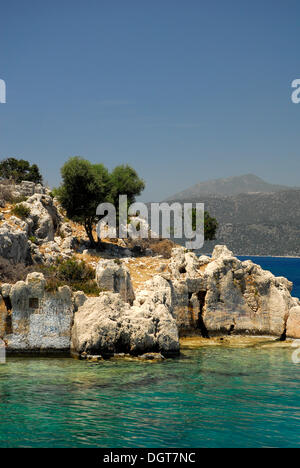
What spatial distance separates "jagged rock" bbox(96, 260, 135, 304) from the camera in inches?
1216

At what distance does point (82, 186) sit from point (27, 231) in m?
7.70

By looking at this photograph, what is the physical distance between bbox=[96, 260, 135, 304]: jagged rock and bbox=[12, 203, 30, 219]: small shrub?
11.3 meters

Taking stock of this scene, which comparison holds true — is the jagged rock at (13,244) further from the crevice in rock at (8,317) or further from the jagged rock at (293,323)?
the jagged rock at (293,323)

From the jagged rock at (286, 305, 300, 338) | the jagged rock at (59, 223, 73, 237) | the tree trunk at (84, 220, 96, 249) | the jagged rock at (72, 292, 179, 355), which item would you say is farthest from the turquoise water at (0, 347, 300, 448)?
the jagged rock at (59, 223, 73, 237)

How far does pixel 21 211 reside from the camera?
40062 millimetres

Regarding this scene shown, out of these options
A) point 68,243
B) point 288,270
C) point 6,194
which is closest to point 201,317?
point 68,243

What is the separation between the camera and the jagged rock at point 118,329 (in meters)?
26.9

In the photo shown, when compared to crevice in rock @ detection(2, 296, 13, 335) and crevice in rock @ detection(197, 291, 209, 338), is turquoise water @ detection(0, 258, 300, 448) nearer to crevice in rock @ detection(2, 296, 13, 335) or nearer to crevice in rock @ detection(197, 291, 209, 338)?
crevice in rock @ detection(2, 296, 13, 335)

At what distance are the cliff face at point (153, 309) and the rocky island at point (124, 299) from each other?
0.18 feet

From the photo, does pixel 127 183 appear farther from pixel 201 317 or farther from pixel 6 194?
pixel 201 317

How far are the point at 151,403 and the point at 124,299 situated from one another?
37.4 ft

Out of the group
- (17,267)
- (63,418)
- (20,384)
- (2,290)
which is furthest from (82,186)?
(63,418)

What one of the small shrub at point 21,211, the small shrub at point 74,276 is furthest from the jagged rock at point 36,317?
the small shrub at point 21,211

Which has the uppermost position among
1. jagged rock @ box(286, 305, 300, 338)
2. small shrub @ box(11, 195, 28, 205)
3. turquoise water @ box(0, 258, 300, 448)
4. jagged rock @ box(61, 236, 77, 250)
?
small shrub @ box(11, 195, 28, 205)
